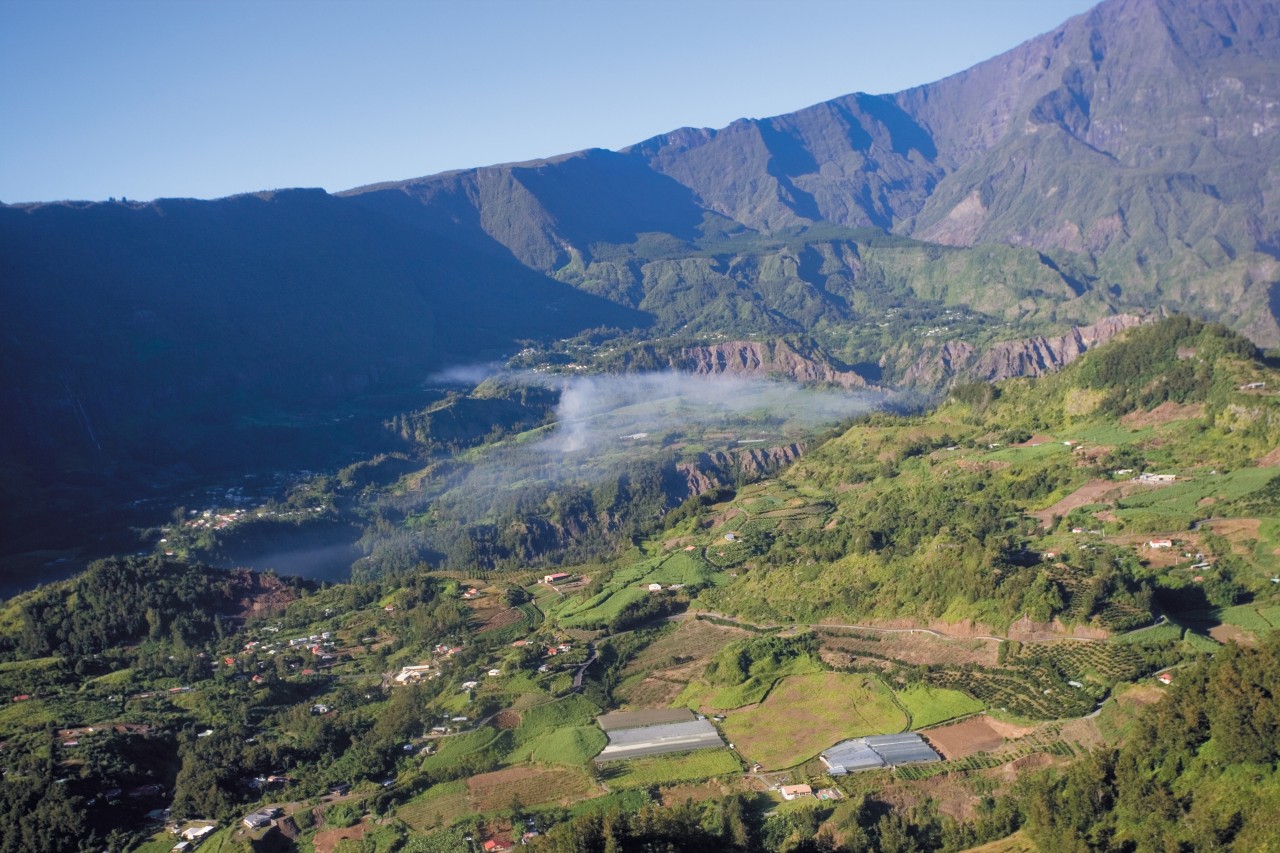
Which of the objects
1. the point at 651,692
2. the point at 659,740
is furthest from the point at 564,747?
the point at 651,692

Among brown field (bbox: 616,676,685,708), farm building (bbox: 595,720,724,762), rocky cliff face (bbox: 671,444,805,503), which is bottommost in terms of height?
rocky cliff face (bbox: 671,444,805,503)

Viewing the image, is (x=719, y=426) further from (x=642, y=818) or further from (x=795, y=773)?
(x=642, y=818)

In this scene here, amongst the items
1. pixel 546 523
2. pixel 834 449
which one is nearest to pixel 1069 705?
pixel 834 449

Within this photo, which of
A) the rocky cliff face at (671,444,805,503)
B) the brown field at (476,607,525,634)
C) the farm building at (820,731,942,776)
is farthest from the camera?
the rocky cliff face at (671,444,805,503)

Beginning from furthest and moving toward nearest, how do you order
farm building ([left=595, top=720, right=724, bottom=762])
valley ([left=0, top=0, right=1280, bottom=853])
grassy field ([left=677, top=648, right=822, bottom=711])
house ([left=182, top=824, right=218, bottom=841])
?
1. grassy field ([left=677, top=648, right=822, bottom=711])
2. farm building ([left=595, top=720, right=724, bottom=762])
3. house ([left=182, top=824, right=218, bottom=841])
4. valley ([left=0, top=0, right=1280, bottom=853])

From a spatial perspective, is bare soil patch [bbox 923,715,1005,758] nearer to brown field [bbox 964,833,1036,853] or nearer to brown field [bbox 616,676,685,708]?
brown field [bbox 964,833,1036,853]

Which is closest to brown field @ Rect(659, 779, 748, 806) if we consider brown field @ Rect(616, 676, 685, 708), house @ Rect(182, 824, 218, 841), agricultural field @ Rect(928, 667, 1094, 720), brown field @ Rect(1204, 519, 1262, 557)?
brown field @ Rect(616, 676, 685, 708)

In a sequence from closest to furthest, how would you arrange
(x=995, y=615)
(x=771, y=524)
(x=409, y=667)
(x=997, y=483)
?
(x=995, y=615) → (x=409, y=667) → (x=997, y=483) → (x=771, y=524)
